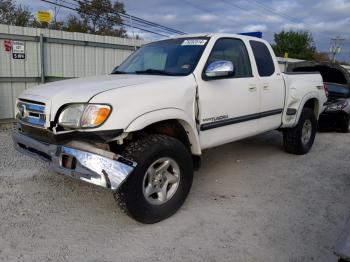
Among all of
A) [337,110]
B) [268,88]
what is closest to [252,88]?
[268,88]

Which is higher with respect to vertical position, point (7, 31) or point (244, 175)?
point (7, 31)

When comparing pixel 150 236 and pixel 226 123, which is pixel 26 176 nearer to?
pixel 150 236

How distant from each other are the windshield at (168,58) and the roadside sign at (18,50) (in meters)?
4.32

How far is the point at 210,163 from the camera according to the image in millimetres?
5867

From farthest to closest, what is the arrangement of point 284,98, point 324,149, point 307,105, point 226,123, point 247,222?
point 324,149 < point 307,105 < point 284,98 < point 226,123 < point 247,222

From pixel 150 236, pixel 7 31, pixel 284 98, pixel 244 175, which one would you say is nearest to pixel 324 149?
pixel 284 98

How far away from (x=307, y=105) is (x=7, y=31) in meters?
6.48

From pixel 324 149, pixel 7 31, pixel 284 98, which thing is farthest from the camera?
pixel 7 31

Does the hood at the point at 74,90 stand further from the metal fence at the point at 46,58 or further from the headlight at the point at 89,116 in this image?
the metal fence at the point at 46,58

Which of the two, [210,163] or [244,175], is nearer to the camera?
[244,175]

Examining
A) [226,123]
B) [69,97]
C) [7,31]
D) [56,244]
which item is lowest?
[56,244]

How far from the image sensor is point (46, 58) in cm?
873

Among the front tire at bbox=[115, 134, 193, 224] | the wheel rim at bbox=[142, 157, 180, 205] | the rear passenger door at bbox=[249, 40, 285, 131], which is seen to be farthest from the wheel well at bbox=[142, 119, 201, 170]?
the rear passenger door at bbox=[249, 40, 285, 131]

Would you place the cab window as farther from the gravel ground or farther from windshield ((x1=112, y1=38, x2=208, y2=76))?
the gravel ground
